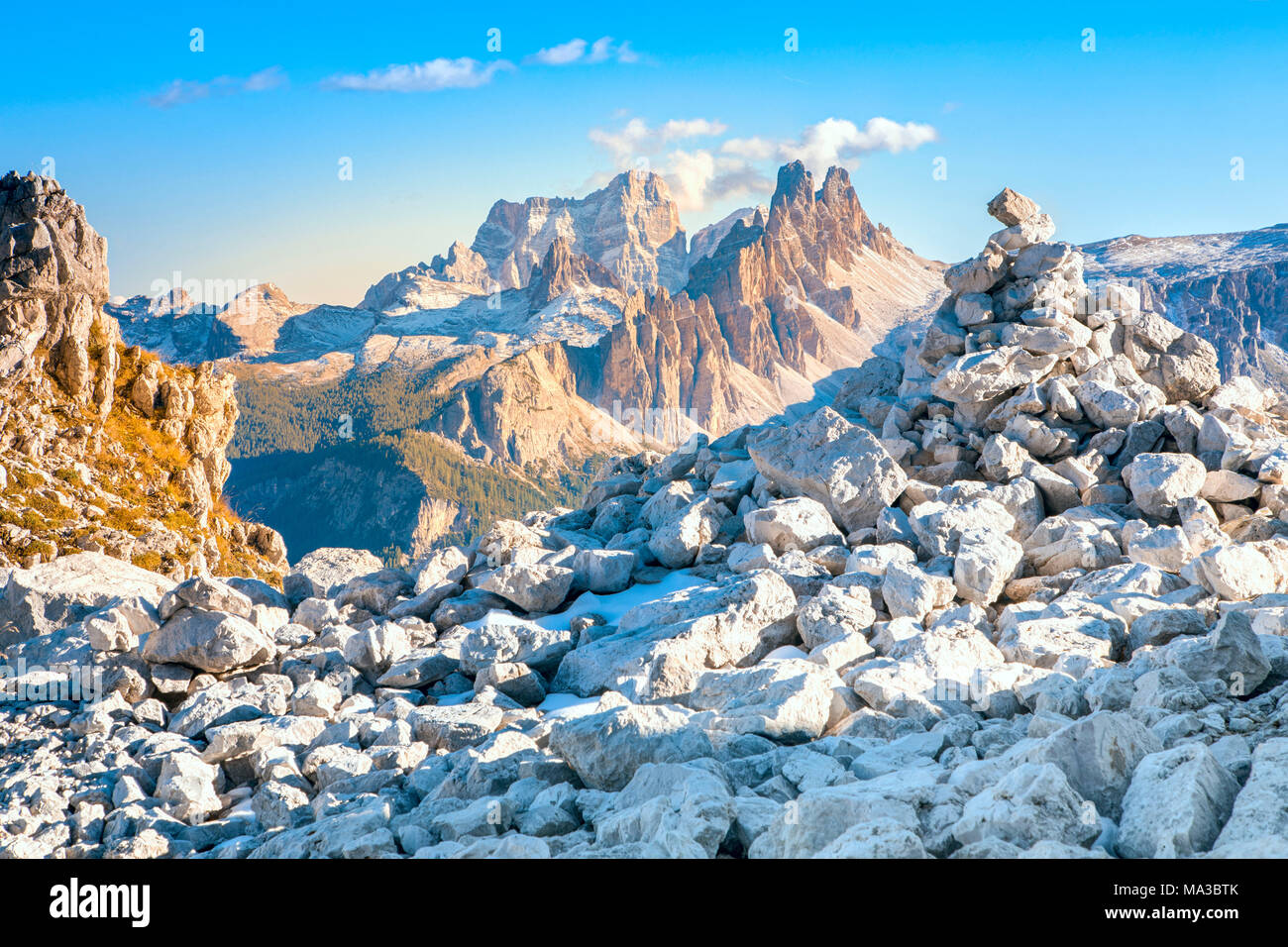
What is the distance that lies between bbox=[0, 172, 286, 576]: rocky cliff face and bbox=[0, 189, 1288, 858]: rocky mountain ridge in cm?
2703

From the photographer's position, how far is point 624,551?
62.2 feet

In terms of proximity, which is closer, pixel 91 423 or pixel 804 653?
pixel 804 653

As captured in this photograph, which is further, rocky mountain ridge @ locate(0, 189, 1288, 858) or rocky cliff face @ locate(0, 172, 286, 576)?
rocky cliff face @ locate(0, 172, 286, 576)

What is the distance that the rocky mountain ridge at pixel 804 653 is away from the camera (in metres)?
8.09

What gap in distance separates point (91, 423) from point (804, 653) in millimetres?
49550

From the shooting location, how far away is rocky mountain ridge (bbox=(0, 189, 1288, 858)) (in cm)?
809

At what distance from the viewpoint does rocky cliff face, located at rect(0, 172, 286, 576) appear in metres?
44.8

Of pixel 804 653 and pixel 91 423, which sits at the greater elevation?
pixel 91 423

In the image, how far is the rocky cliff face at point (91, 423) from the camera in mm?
44844

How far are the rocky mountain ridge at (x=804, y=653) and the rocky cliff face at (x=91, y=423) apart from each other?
2703 centimetres

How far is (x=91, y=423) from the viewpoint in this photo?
5156cm

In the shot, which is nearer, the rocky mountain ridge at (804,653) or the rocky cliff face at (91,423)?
the rocky mountain ridge at (804,653)
